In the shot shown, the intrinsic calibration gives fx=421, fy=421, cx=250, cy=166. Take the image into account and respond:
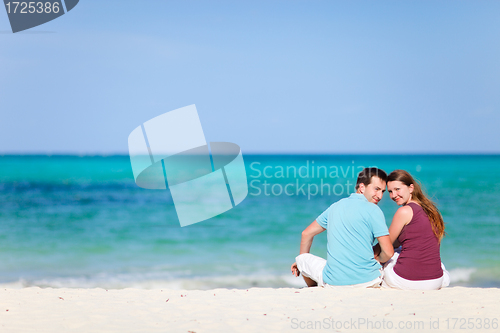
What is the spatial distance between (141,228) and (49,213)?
3.70m

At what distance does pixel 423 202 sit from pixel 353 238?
77cm

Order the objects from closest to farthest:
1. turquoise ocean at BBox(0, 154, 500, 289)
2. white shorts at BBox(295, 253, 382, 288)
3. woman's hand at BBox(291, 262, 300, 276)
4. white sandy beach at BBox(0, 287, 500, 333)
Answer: white sandy beach at BBox(0, 287, 500, 333)
white shorts at BBox(295, 253, 382, 288)
woman's hand at BBox(291, 262, 300, 276)
turquoise ocean at BBox(0, 154, 500, 289)

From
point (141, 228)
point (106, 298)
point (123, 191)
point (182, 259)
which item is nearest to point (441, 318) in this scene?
point (106, 298)

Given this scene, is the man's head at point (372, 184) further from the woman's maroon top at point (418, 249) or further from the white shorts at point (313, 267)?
the white shorts at point (313, 267)

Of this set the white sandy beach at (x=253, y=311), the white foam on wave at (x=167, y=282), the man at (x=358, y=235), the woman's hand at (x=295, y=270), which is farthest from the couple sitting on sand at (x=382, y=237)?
the white foam on wave at (x=167, y=282)

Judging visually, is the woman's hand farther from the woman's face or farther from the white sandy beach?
the woman's face

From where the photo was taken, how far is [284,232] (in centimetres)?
988

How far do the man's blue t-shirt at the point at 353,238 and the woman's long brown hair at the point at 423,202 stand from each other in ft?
1.28

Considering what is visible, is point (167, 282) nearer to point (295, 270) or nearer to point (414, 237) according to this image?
point (295, 270)

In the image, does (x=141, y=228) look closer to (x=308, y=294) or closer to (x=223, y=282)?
(x=223, y=282)

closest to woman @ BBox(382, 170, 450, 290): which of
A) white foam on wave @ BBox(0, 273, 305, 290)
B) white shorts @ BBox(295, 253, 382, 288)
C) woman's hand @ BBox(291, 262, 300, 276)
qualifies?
white shorts @ BBox(295, 253, 382, 288)

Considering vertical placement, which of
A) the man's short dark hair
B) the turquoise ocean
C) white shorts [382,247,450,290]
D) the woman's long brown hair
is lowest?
the turquoise ocean

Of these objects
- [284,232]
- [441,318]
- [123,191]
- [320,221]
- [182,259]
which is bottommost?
[123,191]

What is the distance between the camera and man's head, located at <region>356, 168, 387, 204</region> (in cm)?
385
